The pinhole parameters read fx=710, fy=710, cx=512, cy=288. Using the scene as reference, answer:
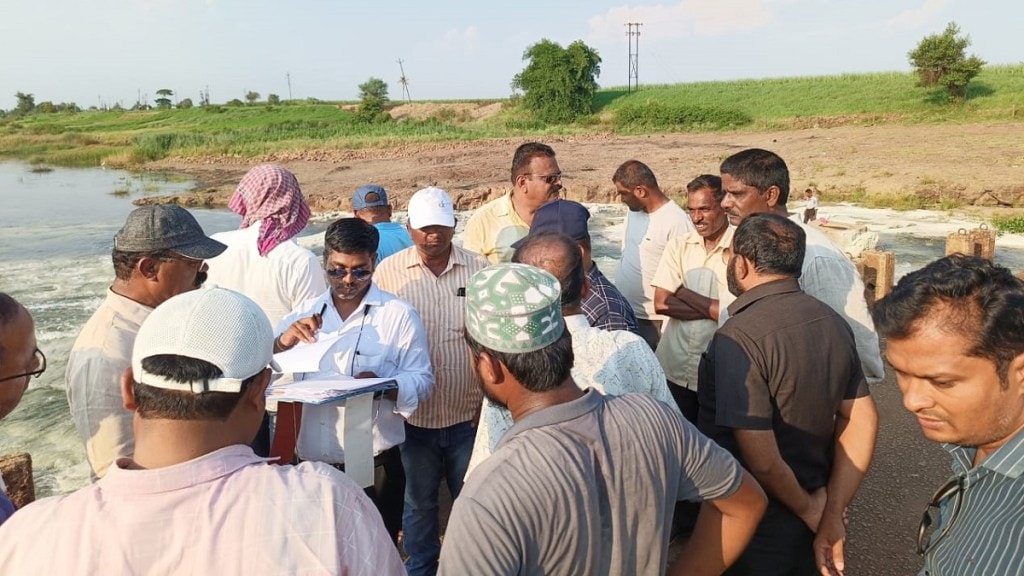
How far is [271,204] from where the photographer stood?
140 inches

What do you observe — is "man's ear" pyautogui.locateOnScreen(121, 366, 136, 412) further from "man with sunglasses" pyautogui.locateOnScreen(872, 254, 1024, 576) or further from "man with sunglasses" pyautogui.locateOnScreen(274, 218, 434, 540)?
"man with sunglasses" pyautogui.locateOnScreen(872, 254, 1024, 576)

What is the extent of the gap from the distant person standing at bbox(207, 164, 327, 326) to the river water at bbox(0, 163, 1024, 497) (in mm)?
2890

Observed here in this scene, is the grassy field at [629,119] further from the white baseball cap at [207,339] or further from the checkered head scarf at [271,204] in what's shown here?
the white baseball cap at [207,339]

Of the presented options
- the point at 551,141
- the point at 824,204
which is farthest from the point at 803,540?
the point at 551,141

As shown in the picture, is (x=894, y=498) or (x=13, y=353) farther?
A: (x=894, y=498)

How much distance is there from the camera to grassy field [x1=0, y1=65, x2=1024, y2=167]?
120 feet

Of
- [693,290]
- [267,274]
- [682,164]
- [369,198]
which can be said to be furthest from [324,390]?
[682,164]

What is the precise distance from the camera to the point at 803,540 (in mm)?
2572

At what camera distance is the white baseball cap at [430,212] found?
3449 mm

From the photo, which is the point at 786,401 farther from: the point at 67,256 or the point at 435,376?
the point at 67,256

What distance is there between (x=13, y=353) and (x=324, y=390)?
33.8 inches

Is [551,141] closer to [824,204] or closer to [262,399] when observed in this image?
[824,204]

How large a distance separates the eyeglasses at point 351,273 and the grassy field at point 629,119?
3346 cm

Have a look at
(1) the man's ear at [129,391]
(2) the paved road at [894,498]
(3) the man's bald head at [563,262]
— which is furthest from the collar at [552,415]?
(2) the paved road at [894,498]
